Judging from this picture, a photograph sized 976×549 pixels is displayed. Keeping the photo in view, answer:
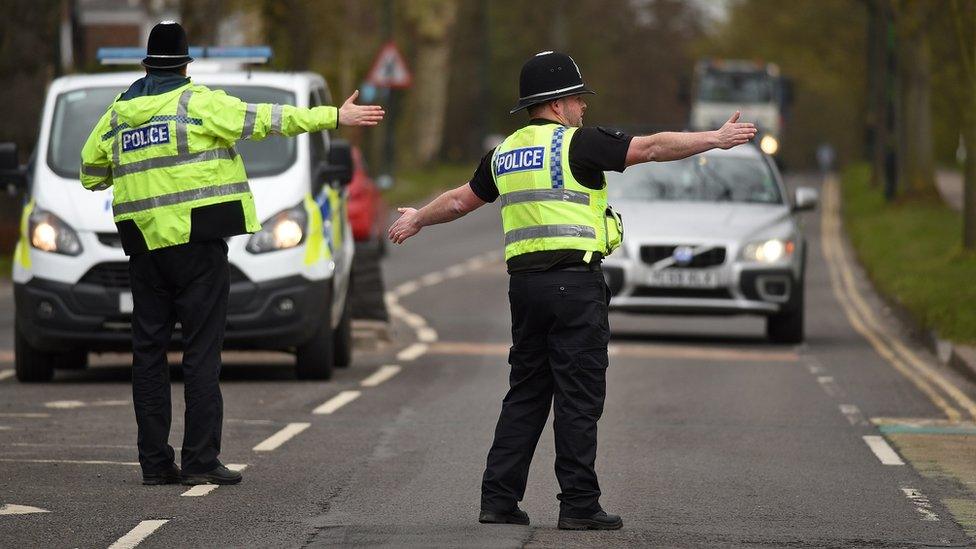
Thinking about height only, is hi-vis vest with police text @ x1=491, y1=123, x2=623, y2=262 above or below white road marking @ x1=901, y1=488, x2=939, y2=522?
above

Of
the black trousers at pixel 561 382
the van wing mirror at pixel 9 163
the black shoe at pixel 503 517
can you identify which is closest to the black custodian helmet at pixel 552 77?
the black trousers at pixel 561 382

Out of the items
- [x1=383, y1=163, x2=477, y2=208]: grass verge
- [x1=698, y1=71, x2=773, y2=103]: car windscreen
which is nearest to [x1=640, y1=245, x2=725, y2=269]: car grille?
[x1=383, y1=163, x2=477, y2=208]: grass verge

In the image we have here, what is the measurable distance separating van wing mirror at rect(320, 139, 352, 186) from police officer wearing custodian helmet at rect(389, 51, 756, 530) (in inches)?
247

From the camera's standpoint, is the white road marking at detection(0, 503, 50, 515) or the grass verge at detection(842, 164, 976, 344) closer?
the white road marking at detection(0, 503, 50, 515)

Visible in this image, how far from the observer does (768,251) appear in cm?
1762

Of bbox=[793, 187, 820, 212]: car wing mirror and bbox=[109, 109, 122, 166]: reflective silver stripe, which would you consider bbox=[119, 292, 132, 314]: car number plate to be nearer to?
bbox=[109, 109, 122, 166]: reflective silver stripe

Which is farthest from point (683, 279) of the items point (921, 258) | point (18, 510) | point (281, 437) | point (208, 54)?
point (18, 510)

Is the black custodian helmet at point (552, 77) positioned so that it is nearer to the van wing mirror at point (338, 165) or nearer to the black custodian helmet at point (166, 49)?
the black custodian helmet at point (166, 49)

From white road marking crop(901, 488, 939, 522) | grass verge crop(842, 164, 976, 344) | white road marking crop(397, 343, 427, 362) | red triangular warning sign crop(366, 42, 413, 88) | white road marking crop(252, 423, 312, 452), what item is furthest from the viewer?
red triangular warning sign crop(366, 42, 413, 88)

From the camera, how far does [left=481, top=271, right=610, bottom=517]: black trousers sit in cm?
778

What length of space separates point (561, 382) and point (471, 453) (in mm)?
2619

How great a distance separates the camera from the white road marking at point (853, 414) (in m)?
12.1

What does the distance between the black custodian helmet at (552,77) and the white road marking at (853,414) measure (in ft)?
16.1

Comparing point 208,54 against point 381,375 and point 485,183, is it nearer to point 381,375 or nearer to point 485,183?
point 381,375
